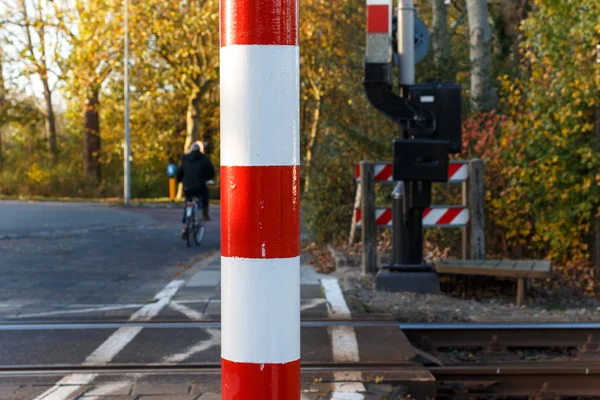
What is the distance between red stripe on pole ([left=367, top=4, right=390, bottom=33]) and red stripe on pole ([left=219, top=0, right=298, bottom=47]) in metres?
6.38

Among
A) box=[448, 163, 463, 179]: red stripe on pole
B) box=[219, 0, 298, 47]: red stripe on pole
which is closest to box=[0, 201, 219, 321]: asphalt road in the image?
box=[448, 163, 463, 179]: red stripe on pole

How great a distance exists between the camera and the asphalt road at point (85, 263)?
25.0 ft

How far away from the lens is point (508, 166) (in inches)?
444

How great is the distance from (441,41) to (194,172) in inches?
194

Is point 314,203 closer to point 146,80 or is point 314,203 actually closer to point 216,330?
point 216,330

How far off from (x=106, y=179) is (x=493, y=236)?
104 feet

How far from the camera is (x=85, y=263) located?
11391 millimetres

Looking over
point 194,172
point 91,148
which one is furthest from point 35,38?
point 194,172

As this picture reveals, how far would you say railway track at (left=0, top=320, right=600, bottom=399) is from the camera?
4957 mm

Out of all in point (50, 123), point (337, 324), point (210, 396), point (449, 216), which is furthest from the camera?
point (50, 123)

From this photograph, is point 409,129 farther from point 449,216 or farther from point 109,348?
point 109,348

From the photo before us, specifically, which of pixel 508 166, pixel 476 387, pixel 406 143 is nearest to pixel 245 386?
pixel 476 387

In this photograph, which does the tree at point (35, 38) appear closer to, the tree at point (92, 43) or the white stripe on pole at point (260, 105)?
the tree at point (92, 43)

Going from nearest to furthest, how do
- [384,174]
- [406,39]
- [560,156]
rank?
[406,39]
[384,174]
[560,156]
